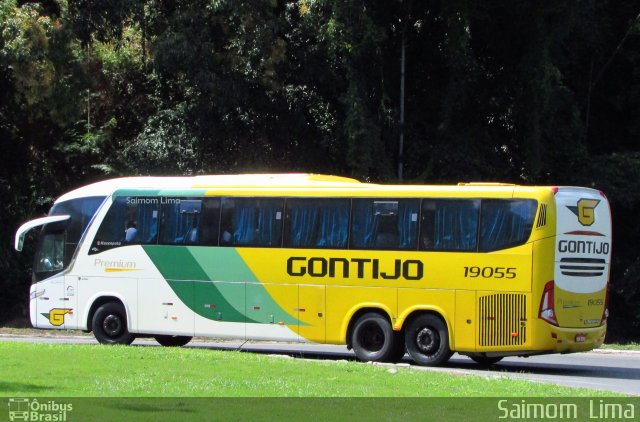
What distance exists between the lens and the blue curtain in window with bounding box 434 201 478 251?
63.4 ft

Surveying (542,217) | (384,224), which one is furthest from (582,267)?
(384,224)

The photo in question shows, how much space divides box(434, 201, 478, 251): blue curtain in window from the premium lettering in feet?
2.06

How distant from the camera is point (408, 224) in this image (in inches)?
784

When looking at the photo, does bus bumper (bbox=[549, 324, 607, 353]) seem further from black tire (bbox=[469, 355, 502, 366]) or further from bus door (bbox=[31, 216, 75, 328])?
bus door (bbox=[31, 216, 75, 328])

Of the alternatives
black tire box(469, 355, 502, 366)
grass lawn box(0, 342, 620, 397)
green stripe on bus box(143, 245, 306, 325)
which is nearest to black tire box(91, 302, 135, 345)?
green stripe on bus box(143, 245, 306, 325)

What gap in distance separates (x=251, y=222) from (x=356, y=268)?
8.08 ft

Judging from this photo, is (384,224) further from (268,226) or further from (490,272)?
(268,226)

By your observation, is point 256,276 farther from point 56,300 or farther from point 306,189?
point 56,300

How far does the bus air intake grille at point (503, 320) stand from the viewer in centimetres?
1859

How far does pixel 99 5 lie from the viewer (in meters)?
29.4
